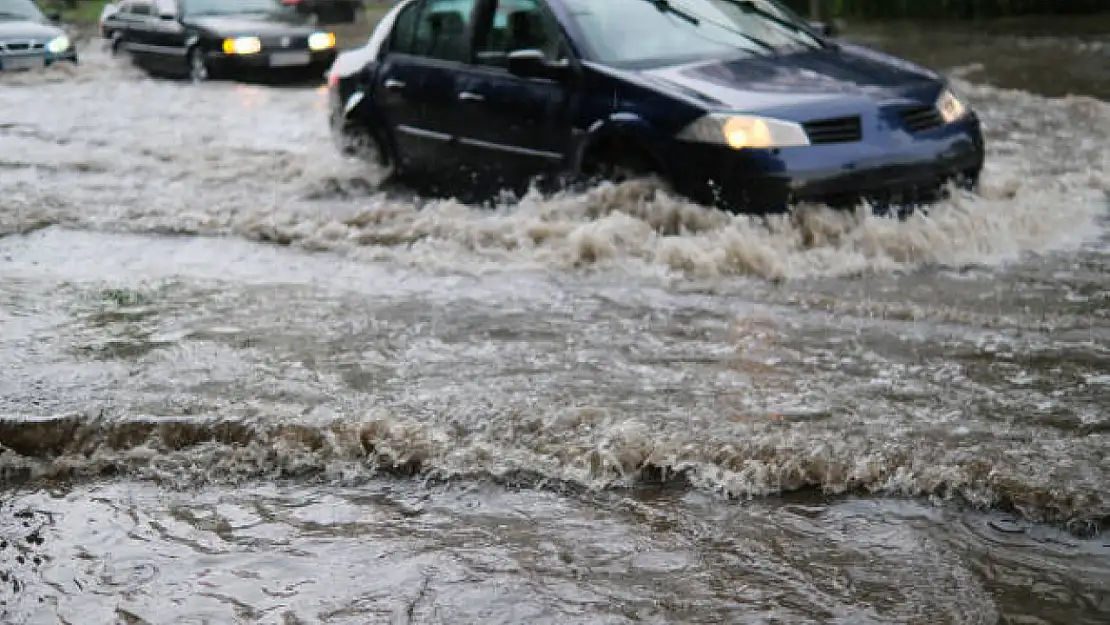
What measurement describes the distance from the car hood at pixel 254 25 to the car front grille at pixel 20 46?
2.67m

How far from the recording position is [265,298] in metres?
6.63

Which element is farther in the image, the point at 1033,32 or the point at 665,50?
the point at 1033,32

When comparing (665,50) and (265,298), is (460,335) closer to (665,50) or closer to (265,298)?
(265,298)

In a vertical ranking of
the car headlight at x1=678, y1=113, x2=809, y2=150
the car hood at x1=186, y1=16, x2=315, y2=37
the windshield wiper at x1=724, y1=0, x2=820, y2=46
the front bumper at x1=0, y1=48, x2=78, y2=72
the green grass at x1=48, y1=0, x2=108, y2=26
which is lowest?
the green grass at x1=48, y1=0, x2=108, y2=26

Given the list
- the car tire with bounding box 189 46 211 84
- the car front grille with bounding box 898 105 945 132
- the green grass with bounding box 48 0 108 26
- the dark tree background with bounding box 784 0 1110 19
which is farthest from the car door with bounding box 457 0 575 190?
the green grass with bounding box 48 0 108 26

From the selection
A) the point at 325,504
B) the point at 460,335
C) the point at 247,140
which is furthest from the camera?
the point at 247,140

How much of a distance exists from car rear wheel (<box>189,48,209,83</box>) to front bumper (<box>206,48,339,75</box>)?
0.13 meters

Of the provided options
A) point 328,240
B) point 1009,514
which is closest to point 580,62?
point 328,240

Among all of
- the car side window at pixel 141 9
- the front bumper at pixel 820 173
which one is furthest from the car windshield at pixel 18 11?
the front bumper at pixel 820 173

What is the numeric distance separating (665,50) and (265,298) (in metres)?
2.72

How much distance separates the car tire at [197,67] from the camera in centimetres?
1698

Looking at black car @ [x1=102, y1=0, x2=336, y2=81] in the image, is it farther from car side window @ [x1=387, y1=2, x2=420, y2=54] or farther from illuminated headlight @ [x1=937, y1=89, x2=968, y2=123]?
illuminated headlight @ [x1=937, y1=89, x2=968, y2=123]

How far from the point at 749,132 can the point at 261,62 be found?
11436 millimetres

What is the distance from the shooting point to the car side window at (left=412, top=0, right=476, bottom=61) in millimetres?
8438
